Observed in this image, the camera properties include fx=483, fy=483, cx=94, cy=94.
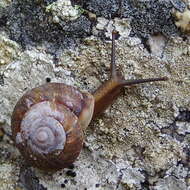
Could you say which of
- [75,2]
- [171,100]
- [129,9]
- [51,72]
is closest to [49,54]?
[51,72]

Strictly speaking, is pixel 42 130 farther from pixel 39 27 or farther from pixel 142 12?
pixel 142 12

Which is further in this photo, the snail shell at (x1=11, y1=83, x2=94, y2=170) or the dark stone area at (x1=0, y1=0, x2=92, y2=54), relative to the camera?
the dark stone area at (x1=0, y1=0, x2=92, y2=54)

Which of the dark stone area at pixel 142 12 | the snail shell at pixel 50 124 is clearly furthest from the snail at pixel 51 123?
the dark stone area at pixel 142 12

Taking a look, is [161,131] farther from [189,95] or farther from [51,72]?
[51,72]

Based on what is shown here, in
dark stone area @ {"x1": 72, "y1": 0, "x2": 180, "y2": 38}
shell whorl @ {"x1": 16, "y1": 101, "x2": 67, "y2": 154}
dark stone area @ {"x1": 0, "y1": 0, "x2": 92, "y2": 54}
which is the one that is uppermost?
dark stone area @ {"x1": 72, "y1": 0, "x2": 180, "y2": 38}

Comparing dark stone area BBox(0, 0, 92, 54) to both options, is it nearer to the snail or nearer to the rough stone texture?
the rough stone texture

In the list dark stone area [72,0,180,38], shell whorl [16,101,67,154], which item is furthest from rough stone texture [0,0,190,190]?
shell whorl [16,101,67,154]
